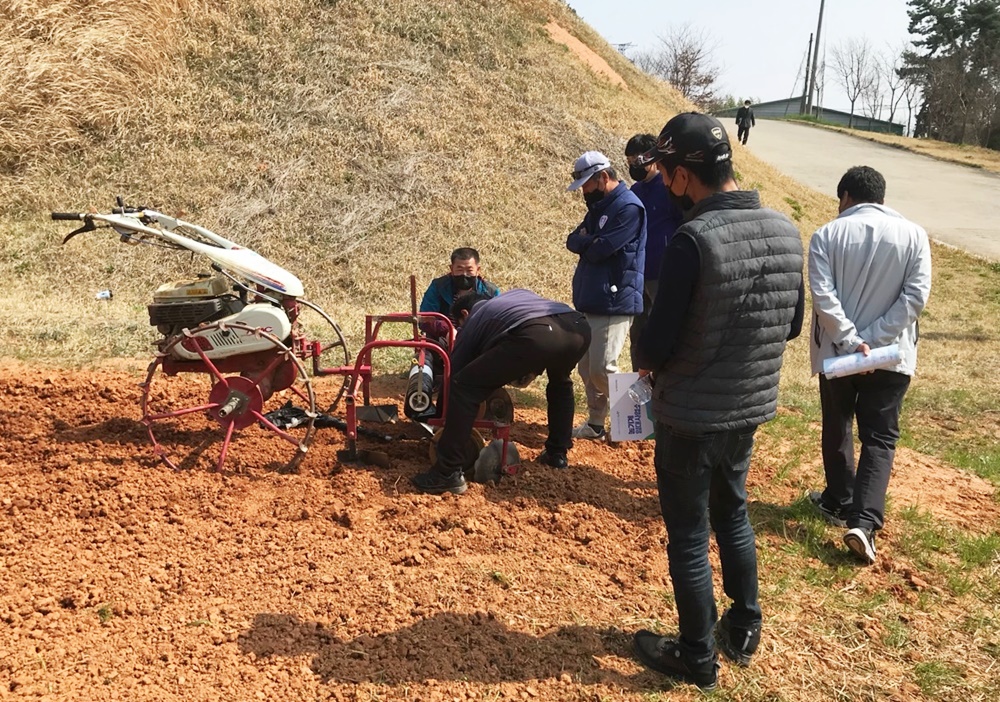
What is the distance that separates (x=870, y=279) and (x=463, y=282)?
2.54 metres

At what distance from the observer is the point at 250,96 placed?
11531 millimetres

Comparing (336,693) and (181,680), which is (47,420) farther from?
(336,693)

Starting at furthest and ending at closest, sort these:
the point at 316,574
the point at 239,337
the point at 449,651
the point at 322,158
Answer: the point at 322,158 → the point at 239,337 → the point at 316,574 → the point at 449,651

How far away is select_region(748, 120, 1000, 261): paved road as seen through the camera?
54.2 feet

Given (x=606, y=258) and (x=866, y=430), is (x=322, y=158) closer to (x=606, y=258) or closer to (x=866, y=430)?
(x=606, y=258)

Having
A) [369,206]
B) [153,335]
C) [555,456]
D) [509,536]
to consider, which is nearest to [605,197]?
[555,456]

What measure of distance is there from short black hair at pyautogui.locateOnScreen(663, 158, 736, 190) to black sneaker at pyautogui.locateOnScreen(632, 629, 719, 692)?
1.68 metres

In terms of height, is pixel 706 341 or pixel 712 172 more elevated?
pixel 712 172

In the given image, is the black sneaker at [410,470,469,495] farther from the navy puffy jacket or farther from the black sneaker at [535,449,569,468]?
the navy puffy jacket

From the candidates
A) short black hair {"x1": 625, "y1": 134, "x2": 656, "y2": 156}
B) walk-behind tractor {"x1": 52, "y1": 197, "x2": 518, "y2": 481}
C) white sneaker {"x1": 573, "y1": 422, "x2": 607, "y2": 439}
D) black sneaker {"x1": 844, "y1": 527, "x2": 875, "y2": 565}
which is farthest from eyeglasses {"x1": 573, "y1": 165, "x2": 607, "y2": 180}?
black sneaker {"x1": 844, "y1": 527, "x2": 875, "y2": 565}

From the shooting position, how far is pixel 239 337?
4.10 meters

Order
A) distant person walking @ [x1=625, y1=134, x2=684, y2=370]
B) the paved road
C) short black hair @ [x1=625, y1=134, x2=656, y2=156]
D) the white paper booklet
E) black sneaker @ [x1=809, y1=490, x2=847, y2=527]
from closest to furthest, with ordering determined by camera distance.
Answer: the white paper booklet < black sneaker @ [x1=809, y1=490, x2=847, y2=527] < short black hair @ [x1=625, y1=134, x2=656, y2=156] < distant person walking @ [x1=625, y1=134, x2=684, y2=370] < the paved road

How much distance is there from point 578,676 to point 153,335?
16.9ft

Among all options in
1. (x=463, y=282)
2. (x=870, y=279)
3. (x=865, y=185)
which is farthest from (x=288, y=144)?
(x=870, y=279)
